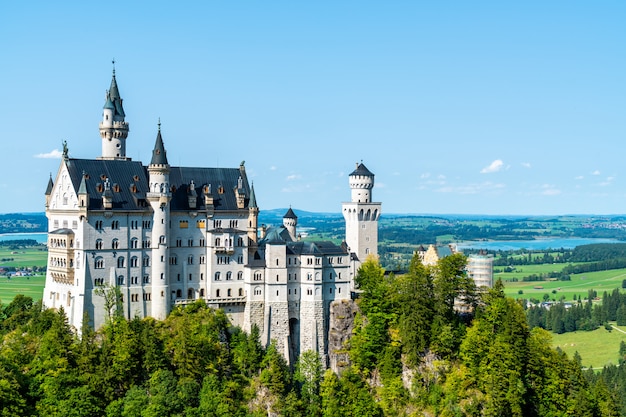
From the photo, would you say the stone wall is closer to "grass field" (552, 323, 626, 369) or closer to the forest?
the forest

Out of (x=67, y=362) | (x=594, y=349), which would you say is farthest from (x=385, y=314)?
(x=594, y=349)

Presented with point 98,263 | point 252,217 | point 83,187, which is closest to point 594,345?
point 252,217

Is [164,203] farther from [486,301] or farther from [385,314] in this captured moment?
[486,301]

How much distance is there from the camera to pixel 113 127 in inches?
4222

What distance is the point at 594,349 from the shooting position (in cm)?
18162

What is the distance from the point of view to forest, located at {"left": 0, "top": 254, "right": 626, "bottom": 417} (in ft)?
300

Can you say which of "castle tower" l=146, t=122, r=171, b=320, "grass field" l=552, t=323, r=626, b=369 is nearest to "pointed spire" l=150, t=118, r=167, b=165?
"castle tower" l=146, t=122, r=171, b=320

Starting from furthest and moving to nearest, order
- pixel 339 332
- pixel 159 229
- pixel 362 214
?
pixel 362 214 < pixel 339 332 < pixel 159 229

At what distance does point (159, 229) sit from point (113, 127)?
49.6 feet

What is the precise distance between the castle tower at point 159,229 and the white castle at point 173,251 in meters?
0.11

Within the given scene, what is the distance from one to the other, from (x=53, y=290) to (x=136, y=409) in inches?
736

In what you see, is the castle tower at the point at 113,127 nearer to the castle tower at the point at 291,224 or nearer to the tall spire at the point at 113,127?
the tall spire at the point at 113,127

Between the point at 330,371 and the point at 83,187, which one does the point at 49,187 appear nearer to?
the point at 83,187

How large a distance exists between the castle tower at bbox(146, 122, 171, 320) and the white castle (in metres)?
0.11
